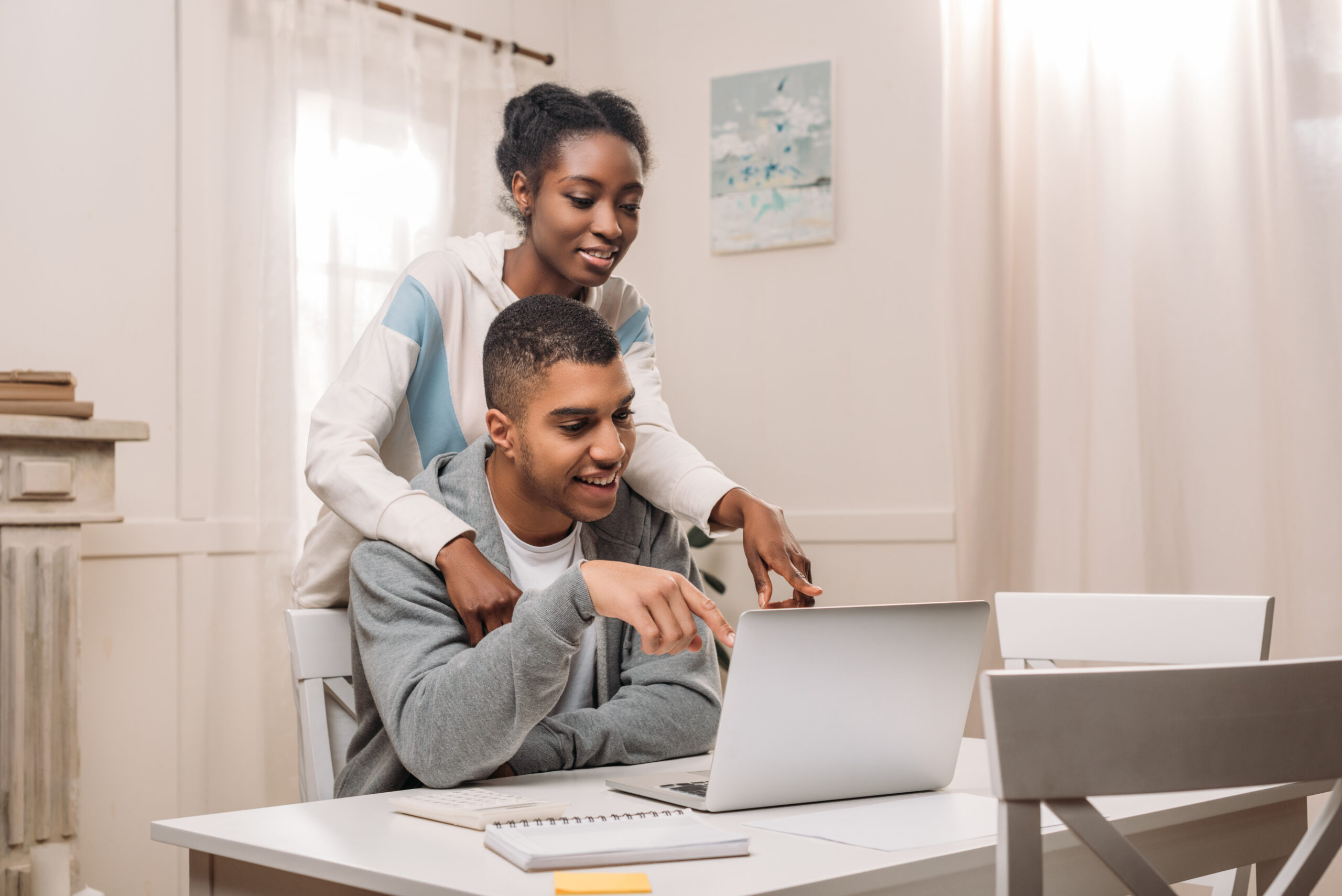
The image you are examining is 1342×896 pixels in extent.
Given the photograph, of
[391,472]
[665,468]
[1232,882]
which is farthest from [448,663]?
[1232,882]

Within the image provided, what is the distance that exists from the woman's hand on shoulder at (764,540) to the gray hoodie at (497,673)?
91 mm

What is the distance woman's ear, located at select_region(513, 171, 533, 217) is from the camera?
1.60 m

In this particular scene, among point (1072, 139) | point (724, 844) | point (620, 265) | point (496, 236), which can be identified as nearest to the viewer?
point (724, 844)

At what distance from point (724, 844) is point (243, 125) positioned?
7.69ft

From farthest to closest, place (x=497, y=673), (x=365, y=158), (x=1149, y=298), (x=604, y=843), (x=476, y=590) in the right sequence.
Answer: (x=365, y=158) < (x=1149, y=298) < (x=476, y=590) < (x=497, y=673) < (x=604, y=843)

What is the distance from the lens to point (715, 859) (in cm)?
81

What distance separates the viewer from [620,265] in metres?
3.67

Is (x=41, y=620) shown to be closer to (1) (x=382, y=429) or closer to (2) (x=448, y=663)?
(1) (x=382, y=429)

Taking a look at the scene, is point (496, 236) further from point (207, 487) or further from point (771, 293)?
point (771, 293)

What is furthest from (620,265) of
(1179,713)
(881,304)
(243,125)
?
(1179,713)

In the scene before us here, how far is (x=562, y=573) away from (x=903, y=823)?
56cm

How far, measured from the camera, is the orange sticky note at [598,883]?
0.72m

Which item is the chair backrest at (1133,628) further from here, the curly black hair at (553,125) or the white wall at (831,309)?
the white wall at (831,309)

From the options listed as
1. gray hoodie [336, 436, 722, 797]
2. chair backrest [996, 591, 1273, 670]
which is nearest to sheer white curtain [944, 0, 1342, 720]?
chair backrest [996, 591, 1273, 670]
